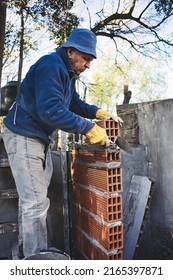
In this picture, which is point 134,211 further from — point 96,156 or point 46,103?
point 46,103

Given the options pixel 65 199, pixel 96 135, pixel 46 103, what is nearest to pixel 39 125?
pixel 46 103

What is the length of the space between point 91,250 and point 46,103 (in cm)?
139

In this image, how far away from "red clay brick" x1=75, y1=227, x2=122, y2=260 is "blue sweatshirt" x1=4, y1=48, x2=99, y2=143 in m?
0.97

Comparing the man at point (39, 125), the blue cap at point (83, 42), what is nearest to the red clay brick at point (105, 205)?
the man at point (39, 125)

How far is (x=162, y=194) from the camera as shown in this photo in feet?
9.92

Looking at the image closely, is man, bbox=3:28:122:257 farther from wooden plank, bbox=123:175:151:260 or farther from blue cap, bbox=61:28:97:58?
wooden plank, bbox=123:175:151:260

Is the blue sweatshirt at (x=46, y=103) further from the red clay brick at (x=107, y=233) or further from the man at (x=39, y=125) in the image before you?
the red clay brick at (x=107, y=233)

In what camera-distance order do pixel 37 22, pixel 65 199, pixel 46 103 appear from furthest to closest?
pixel 37 22
pixel 65 199
pixel 46 103

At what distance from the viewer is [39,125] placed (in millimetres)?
2070

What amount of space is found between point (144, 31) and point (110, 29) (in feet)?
3.66

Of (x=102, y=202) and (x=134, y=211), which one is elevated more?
(x=102, y=202)

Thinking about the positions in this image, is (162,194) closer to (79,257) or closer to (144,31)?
(79,257)

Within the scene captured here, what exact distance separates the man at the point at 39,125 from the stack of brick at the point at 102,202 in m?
0.21

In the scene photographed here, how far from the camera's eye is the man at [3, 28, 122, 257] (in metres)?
1.83
